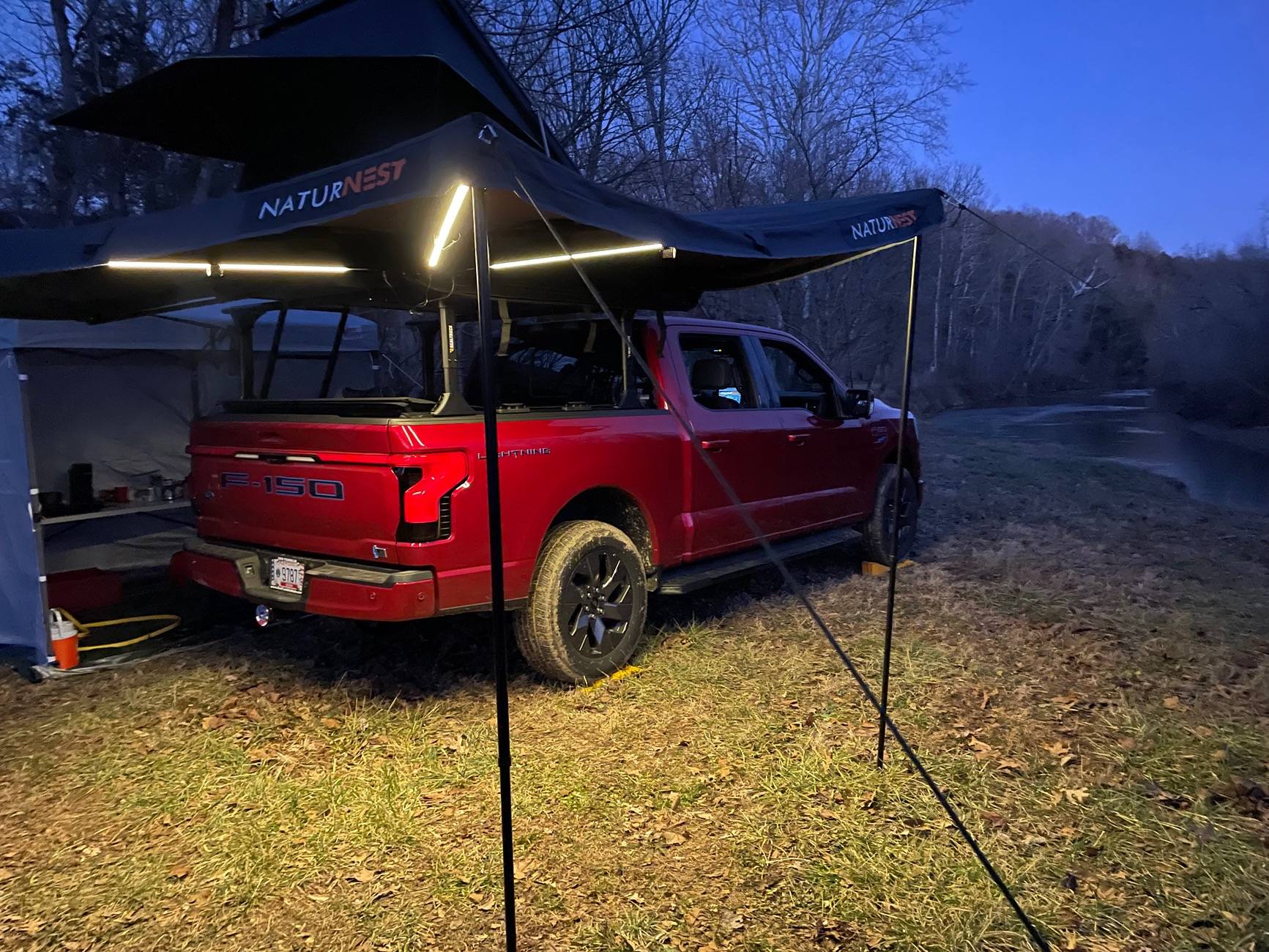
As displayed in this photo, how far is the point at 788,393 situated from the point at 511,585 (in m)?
3.70

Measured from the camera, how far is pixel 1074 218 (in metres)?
58.6

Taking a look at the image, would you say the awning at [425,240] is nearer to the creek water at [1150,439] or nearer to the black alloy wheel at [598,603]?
the black alloy wheel at [598,603]

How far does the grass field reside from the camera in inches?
101

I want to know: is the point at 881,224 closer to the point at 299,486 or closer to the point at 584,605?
the point at 584,605

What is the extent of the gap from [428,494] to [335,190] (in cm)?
133

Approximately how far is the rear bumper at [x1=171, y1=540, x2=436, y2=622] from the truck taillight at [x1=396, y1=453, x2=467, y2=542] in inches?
7.0

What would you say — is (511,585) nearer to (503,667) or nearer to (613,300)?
(503,667)

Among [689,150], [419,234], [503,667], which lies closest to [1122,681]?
[503,667]

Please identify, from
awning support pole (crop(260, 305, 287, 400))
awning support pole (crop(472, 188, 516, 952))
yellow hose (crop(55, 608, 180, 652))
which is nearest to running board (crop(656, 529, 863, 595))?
awning support pole (crop(472, 188, 516, 952))

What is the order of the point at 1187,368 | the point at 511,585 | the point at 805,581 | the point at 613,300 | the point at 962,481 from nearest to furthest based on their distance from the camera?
the point at 511,585
the point at 613,300
the point at 805,581
the point at 962,481
the point at 1187,368

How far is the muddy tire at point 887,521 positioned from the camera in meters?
6.54

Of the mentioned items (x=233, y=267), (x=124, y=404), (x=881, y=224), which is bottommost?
(x=124, y=404)

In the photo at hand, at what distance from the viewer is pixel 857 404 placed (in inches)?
242

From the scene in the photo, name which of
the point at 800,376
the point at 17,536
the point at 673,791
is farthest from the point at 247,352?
the point at 800,376
